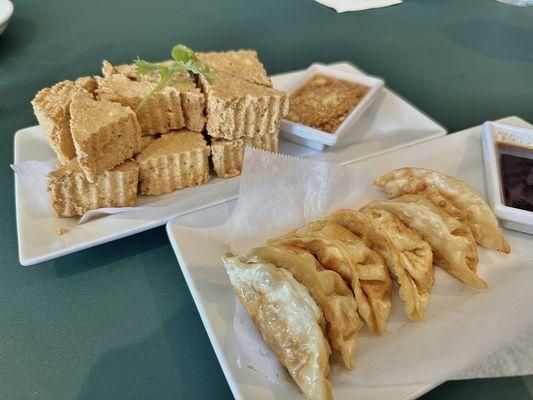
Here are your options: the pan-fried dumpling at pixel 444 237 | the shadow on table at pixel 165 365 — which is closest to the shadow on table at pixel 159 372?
the shadow on table at pixel 165 365

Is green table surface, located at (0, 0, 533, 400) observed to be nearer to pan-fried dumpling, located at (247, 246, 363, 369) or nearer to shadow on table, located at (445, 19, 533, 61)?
shadow on table, located at (445, 19, 533, 61)

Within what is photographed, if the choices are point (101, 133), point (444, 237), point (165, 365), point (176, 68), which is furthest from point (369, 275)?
point (176, 68)

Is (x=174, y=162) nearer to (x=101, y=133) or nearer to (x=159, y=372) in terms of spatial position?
(x=101, y=133)

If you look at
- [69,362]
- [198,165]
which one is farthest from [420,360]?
[198,165]

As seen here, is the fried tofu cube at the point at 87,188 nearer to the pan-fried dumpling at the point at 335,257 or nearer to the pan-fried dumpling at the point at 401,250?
the pan-fried dumpling at the point at 335,257

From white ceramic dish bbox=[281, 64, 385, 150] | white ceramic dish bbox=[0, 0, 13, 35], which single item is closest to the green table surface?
white ceramic dish bbox=[0, 0, 13, 35]

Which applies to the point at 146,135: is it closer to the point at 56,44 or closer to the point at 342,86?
the point at 342,86
